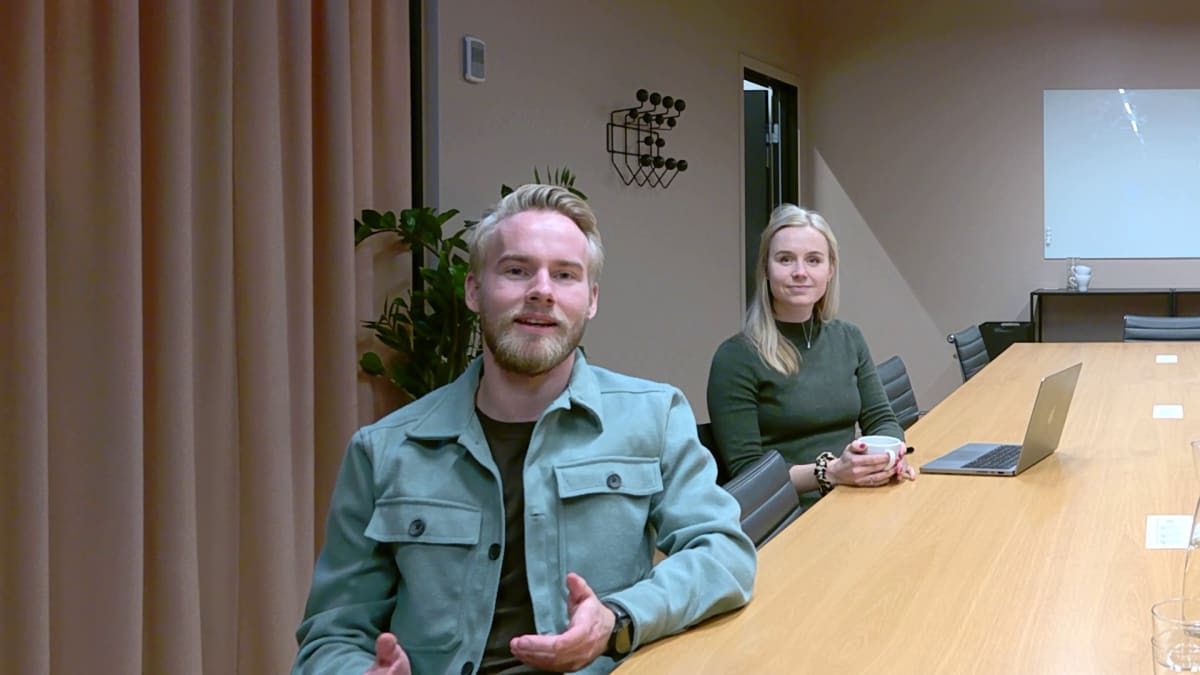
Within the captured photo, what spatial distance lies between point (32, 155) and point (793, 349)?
1763mm

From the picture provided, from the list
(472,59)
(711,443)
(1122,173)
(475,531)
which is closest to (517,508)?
(475,531)

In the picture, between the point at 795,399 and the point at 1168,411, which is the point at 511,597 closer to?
the point at 795,399

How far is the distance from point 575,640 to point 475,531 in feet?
0.87

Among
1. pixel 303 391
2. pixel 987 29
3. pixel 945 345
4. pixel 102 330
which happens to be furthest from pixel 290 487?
pixel 987 29

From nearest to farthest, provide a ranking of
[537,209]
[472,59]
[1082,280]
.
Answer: [537,209]
[472,59]
[1082,280]

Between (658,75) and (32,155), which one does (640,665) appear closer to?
(32,155)

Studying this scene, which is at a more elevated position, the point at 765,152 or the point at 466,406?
the point at 765,152

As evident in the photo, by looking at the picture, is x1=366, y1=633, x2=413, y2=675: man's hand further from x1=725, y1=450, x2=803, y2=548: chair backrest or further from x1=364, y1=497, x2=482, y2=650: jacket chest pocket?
x1=725, y1=450, x2=803, y2=548: chair backrest

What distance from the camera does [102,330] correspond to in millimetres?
2627

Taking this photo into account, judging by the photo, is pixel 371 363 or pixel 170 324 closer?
pixel 170 324

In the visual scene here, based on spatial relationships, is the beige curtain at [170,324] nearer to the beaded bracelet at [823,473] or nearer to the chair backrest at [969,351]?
the beaded bracelet at [823,473]

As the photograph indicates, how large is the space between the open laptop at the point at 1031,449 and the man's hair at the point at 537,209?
99 centimetres

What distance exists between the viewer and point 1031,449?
244cm

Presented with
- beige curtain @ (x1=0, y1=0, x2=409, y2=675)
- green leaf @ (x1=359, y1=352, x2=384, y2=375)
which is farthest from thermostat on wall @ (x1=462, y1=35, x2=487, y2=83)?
green leaf @ (x1=359, y1=352, x2=384, y2=375)
